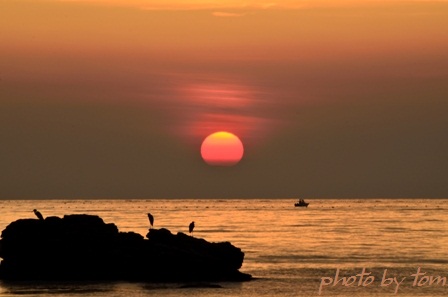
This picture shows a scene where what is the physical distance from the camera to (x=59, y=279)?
220 feet

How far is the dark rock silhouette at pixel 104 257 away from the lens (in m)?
66.1

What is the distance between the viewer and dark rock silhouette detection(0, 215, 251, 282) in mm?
66062

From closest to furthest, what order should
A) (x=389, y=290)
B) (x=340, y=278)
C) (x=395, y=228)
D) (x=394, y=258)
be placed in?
(x=389, y=290)
(x=340, y=278)
(x=394, y=258)
(x=395, y=228)

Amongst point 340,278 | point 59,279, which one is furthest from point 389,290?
point 59,279

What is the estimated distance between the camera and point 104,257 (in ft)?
219

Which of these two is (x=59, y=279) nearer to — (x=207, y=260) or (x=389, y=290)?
(x=207, y=260)

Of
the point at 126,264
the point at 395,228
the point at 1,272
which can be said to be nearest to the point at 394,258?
the point at 126,264

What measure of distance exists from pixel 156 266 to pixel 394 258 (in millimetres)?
27548

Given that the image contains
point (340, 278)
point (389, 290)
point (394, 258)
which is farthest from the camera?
point (394, 258)

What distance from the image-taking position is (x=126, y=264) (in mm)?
66875

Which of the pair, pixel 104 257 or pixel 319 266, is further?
pixel 319 266

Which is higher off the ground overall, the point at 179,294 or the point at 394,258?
the point at 394,258

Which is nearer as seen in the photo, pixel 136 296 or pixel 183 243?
pixel 136 296

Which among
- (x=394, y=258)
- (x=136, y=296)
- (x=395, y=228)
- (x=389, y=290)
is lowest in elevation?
(x=136, y=296)
